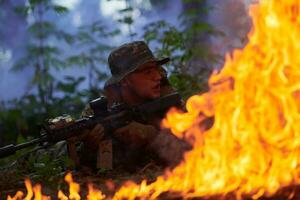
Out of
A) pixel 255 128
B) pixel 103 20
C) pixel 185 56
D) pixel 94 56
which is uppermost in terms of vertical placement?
pixel 103 20

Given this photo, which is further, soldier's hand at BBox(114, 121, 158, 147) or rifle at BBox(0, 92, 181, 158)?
soldier's hand at BBox(114, 121, 158, 147)

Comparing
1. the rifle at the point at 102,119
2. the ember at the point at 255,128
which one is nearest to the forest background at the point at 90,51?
the rifle at the point at 102,119

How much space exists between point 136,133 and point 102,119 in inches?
25.0

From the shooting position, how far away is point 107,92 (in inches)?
259

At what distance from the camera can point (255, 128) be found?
4809 mm

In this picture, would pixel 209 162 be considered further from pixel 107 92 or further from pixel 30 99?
pixel 30 99

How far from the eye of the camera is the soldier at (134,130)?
19.0ft

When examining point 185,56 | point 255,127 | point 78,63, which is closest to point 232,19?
point 78,63

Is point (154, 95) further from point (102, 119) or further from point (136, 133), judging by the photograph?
point (102, 119)

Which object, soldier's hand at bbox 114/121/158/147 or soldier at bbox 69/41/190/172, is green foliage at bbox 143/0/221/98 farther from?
soldier's hand at bbox 114/121/158/147

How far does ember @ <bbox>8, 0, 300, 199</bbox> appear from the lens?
4.29m

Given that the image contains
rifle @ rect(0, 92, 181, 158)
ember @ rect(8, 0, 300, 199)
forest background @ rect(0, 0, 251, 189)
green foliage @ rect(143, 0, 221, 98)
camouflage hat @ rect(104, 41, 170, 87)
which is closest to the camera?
ember @ rect(8, 0, 300, 199)

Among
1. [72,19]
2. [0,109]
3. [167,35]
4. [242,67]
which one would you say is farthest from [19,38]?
[242,67]

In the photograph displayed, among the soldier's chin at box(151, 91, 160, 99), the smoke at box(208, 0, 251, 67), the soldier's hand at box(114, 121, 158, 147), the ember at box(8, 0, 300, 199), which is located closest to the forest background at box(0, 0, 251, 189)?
the smoke at box(208, 0, 251, 67)
